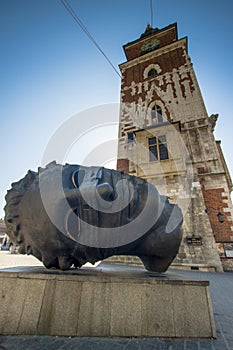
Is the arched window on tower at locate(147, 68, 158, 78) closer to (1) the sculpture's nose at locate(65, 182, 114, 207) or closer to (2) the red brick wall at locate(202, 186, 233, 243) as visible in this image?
(2) the red brick wall at locate(202, 186, 233, 243)

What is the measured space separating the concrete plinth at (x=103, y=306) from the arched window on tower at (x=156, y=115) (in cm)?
1415

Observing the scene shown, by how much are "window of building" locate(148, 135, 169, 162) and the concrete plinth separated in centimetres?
1112

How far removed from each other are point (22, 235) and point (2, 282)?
559mm

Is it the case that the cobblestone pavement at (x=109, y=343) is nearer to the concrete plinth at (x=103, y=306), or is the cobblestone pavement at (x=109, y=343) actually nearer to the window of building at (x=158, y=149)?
the concrete plinth at (x=103, y=306)

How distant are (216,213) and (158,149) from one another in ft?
19.0

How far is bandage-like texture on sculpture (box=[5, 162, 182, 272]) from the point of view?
2115 mm

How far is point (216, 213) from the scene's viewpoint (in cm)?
984

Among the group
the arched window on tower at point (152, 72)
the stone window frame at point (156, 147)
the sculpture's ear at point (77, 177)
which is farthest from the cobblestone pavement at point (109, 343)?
the arched window on tower at point (152, 72)

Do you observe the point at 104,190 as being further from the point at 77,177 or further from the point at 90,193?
the point at 77,177

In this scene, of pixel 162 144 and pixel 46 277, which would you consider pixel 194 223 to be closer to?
pixel 162 144

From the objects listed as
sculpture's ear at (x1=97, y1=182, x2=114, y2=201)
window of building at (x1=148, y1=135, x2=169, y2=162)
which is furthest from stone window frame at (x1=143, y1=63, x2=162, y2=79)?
sculpture's ear at (x1=97, y1=182, x2=114, y2=201)

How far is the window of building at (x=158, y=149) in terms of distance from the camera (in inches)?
498

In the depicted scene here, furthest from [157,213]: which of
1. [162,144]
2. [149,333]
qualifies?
[162,144]

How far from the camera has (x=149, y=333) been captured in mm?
1896
